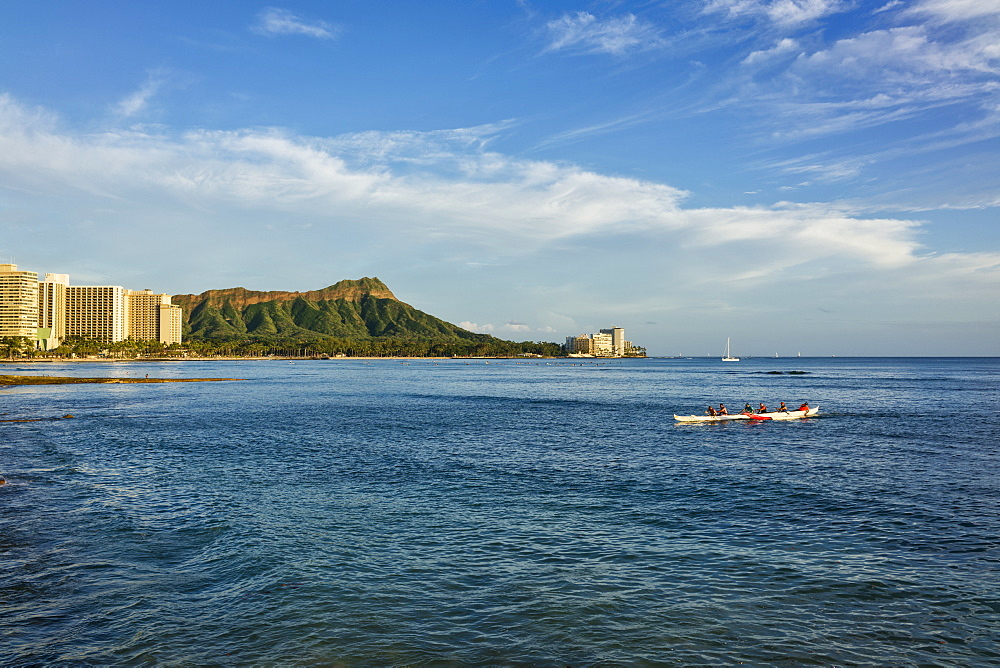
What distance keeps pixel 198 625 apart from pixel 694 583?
12.0 meters

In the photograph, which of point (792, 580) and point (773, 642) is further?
point (792, 580)

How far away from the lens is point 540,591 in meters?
16.3

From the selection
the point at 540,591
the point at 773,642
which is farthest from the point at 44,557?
the point at 773,642

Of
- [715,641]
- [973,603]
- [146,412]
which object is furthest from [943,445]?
[146,412]

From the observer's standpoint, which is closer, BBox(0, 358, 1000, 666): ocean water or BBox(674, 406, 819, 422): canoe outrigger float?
BBox(0, 358, 1000, 666): ocean water

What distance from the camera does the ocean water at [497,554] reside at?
13.7 m

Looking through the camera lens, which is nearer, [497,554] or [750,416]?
[497,554]

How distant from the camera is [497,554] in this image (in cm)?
1927

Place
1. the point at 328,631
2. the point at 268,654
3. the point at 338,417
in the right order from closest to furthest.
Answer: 1. the point at 268,654
2. the point at 328,631
3. the point at 338,417

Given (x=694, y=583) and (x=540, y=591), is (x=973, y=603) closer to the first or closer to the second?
(x=694, y=583)

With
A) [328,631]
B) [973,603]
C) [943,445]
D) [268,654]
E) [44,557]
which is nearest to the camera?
[268,654]

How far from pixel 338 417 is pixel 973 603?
5577 centimetres

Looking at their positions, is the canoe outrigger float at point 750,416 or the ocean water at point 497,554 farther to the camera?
the canoe outrigger float at point 750,416

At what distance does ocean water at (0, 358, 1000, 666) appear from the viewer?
1366 centimetres
